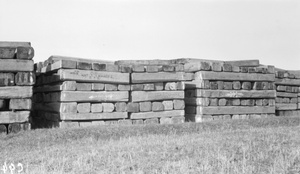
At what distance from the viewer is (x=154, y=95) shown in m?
12.4

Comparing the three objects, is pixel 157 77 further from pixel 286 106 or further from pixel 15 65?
pixel 286 106

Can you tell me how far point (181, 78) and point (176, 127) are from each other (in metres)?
2.74

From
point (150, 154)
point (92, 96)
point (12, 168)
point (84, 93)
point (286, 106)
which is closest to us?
point (12, 168)

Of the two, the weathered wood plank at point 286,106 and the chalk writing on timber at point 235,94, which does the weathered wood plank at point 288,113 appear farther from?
the chalk writing on timber at point 235,94

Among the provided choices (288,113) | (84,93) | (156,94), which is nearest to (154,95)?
(156,94)

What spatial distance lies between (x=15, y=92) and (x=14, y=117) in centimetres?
71

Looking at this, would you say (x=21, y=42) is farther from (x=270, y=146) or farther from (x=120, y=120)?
(x=270, y=146)

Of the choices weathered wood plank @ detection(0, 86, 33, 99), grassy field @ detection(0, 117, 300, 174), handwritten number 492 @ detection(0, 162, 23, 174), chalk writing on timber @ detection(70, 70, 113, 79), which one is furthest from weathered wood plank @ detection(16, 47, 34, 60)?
handwritten number 492 @ detection(0, 162, 23, 174)

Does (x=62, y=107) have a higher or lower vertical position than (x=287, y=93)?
lower

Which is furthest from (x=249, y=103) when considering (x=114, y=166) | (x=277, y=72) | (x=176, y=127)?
(x=114, y=166)

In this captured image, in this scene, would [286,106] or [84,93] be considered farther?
[286,106]

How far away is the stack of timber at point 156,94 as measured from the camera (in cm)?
1215

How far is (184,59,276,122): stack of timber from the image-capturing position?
1353 cm

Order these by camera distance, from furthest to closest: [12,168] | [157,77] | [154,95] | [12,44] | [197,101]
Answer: [197,101] < [157,77] < [154,95] < [12,44] < [12,168]
